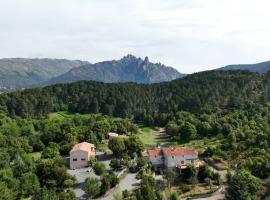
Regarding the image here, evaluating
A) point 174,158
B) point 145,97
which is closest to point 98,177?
point 174,158

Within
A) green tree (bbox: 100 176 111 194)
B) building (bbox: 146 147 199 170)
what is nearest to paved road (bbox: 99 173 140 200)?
green tree (bbox: 100 176 111 194)

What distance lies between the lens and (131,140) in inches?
3076

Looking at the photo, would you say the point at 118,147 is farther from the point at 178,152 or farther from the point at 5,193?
the point at 5,193

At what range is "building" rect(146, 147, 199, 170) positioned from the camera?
71125mm

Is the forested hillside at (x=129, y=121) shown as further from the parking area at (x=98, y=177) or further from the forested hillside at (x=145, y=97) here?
the parking area at (x=98, y=177)

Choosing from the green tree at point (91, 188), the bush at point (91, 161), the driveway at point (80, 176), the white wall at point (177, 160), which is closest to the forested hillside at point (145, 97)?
the bush at point (91, 161)

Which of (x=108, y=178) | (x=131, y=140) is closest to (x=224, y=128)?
(x=131, y=140)

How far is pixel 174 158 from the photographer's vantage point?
71.1 m

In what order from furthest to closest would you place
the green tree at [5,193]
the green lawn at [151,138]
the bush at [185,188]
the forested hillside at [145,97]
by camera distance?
the forested hillside at [145,97]
the green lawn at [151,138]
the bush at [185,188]
the green tree at [5,193]

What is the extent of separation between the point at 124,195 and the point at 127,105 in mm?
81371

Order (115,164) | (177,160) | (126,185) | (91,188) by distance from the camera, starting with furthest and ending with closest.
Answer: (177,160) < (115,164) < (126,185) < (91,188)

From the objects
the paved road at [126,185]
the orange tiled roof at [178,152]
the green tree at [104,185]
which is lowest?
the paved road at [126,185]

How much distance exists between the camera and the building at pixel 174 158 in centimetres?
7112

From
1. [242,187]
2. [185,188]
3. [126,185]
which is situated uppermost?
[242,187]
